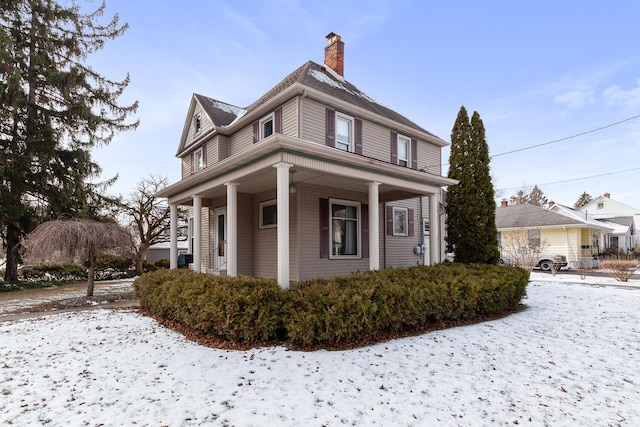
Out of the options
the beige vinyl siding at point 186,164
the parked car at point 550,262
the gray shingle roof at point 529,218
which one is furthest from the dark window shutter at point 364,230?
the gray shingle roof at point 529,218

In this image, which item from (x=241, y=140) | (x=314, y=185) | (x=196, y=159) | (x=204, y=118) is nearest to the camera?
(x=314, y=185)

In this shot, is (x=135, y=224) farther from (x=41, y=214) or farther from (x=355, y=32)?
(x=355, y=32)

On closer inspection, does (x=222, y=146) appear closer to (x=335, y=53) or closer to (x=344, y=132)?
(x=344, y=132)

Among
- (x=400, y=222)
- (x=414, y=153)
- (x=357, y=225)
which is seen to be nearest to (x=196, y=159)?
(x=357, y=225)

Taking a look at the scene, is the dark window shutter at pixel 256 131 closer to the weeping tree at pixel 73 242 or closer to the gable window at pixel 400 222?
the weeping tree at pixel 73 242

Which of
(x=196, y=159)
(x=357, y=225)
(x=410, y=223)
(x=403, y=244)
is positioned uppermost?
(x=196, y=159)

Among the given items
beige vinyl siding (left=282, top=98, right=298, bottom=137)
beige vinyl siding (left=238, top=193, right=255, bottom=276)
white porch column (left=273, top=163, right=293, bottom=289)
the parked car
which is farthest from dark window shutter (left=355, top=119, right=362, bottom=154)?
the parked car

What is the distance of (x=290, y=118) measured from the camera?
972 centimetres

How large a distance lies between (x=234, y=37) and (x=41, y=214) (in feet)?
39.8

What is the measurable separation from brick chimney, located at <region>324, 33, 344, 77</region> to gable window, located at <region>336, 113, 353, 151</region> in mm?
3535

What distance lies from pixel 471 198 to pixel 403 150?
10.5 feet

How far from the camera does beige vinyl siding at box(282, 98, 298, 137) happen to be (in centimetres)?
950

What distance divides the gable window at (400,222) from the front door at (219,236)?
237 inches

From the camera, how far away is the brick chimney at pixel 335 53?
13.1 m
